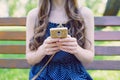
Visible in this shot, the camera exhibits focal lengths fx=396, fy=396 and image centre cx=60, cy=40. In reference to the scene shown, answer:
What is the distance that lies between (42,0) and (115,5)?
251cm

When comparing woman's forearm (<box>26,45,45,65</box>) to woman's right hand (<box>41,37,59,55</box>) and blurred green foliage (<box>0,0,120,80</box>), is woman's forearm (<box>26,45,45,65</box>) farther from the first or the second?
blurred green foliage (<box>0,0,120,80</box>)

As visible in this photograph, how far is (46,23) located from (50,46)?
27cm

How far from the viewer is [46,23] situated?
9.46 feet

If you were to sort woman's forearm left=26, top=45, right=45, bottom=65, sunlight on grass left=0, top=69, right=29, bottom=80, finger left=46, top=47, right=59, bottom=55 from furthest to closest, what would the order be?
sunlight on grass left=0, top=69, right=29, bottom=80 → woman's forearm left=26, top=45, right=45, bottom=65 → finger left=46, top=47, right=59, bottom=55

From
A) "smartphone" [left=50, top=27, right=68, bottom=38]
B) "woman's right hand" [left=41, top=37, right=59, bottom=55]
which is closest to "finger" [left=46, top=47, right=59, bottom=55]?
"woman's right hand" [left=41, top=37, right=59, bottom=55]

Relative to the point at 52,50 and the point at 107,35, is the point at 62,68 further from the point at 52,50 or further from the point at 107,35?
the point at 107,35

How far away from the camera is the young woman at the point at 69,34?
284cm

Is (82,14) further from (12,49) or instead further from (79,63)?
(12,49)

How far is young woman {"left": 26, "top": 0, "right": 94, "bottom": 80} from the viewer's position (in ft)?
9.30

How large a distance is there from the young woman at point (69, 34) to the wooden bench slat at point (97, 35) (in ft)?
2.27

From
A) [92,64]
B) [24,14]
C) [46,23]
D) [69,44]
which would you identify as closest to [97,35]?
[92,64]

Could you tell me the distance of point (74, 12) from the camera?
2.93 metres

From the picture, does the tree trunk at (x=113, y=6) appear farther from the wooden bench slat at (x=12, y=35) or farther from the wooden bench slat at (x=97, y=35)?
the wooden bench slat at (x=12, y=35)

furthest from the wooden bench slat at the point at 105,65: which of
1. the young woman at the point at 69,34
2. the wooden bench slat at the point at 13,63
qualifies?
the young woman at the point at 69,34
